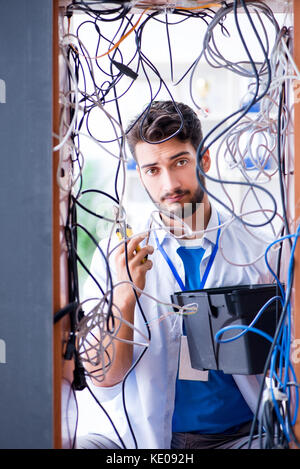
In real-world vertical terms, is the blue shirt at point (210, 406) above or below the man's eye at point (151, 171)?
below

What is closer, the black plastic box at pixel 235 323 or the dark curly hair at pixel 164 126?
the black plastic box at pixel 235 323

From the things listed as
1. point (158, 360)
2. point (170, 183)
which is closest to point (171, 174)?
point (170, 183)

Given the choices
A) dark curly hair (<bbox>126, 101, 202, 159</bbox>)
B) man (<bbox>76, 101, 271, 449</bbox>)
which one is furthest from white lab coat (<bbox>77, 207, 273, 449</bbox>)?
dark curly hair (<bbox>126, 101, 202, 159</bbox>)

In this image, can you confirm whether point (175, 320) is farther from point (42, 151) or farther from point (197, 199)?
point (42, 151)

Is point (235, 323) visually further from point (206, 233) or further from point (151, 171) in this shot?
point (151, 171)

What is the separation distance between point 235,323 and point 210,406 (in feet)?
1.71

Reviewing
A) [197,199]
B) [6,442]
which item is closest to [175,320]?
[197,199]

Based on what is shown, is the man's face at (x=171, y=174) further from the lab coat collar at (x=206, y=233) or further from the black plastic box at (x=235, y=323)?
the black plastic box at (x=235, y=323)

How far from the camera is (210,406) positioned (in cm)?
154

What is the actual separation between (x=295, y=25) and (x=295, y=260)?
0.53 m

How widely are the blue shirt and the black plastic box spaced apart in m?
0.35

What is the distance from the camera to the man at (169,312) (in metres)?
1.50

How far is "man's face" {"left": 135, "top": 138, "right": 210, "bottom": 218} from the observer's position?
1753mm

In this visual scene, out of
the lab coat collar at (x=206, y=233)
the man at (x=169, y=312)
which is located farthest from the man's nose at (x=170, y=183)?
the lab coat collar at (x=206, y=233)
